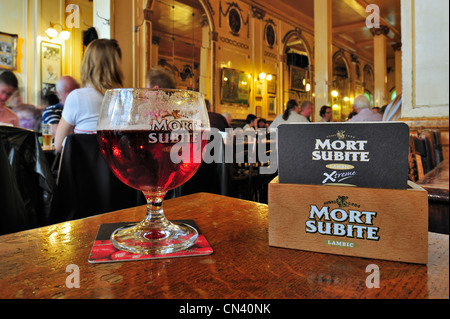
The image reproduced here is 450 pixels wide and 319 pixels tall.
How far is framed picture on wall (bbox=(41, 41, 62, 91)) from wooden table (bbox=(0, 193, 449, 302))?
622cm

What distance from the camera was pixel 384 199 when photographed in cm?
35

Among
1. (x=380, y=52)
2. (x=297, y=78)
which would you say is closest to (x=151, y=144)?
(x=297, y=78)

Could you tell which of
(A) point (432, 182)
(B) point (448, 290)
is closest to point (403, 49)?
(A) point (432, 182)

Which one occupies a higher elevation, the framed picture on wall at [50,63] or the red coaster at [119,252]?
the framed picture on wall at [50,63]

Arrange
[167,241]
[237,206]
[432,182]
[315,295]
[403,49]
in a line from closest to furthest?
[315,295]
[167,241]
[237,206]
[432,182]
[403,49]

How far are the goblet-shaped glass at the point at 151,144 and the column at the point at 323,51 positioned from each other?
5966 millimetres

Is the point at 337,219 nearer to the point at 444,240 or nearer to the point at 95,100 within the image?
the point at 444,240

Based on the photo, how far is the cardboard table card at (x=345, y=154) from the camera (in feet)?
1.16

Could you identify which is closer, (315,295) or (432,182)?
(315,295)

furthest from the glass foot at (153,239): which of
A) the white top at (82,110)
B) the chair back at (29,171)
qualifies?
the white top at (82,110)

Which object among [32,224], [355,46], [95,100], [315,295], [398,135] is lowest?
[32,224]

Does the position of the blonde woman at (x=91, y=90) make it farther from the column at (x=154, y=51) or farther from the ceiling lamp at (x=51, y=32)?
the ceiling lamp at (x=51, y=32)

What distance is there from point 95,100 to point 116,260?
1704 millimetres

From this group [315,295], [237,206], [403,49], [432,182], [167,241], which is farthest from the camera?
[403,49]
